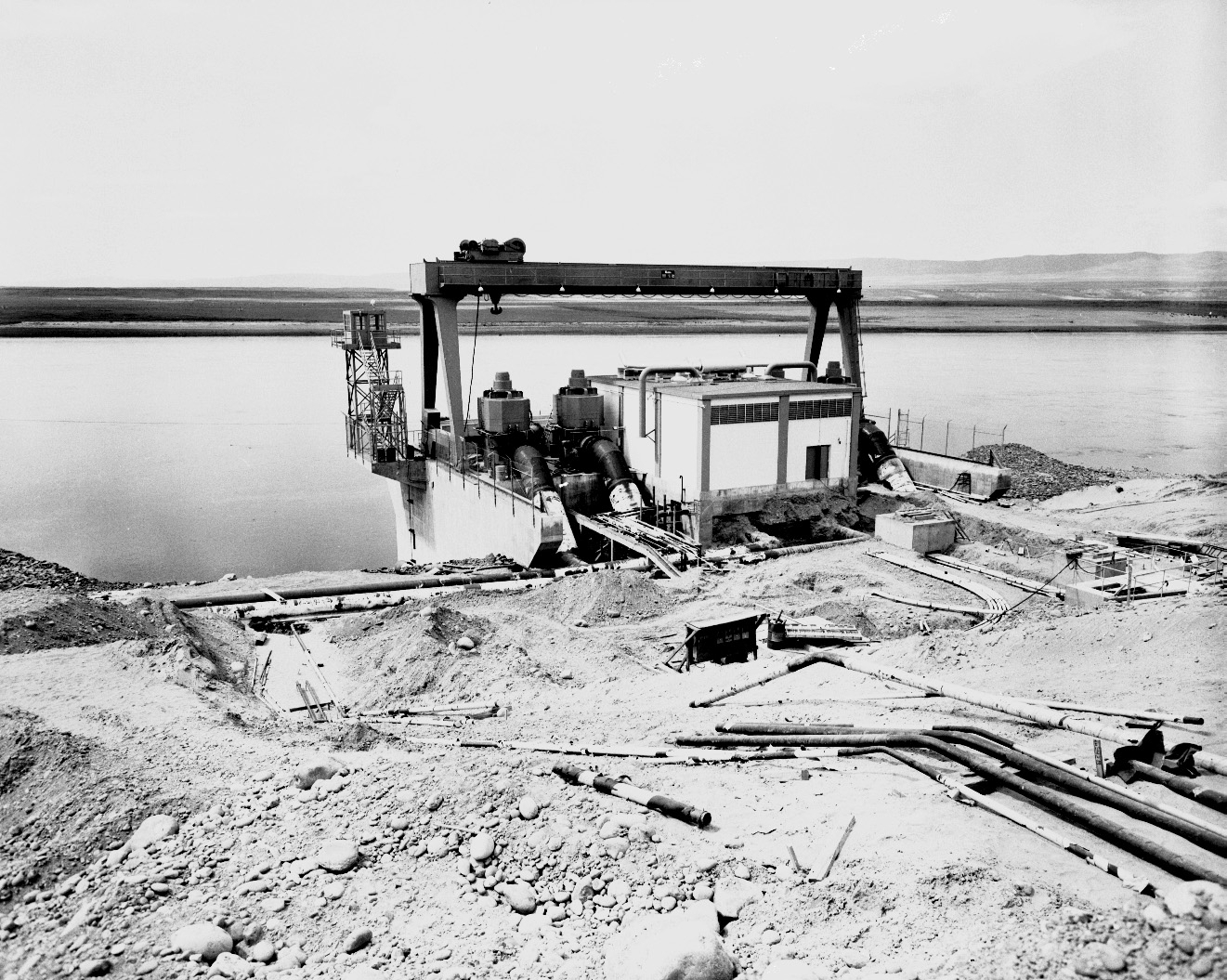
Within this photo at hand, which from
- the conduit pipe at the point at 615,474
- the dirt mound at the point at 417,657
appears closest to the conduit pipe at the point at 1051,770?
the dirt mound at the point at 417,657

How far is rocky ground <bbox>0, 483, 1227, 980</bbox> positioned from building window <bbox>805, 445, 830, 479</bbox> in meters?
14.6

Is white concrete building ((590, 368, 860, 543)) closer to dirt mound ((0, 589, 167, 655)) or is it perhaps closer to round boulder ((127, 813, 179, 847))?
dirt mound ((0, 589, 167, 655))

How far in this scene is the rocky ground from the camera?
235 inches

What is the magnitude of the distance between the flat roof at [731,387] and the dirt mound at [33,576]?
49.9ft

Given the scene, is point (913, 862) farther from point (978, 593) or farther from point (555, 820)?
point (978, 593)

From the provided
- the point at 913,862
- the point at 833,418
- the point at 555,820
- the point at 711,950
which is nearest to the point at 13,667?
the point at 555,820

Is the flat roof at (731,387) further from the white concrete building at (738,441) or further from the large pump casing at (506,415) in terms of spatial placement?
the large pump casing at (506,415)

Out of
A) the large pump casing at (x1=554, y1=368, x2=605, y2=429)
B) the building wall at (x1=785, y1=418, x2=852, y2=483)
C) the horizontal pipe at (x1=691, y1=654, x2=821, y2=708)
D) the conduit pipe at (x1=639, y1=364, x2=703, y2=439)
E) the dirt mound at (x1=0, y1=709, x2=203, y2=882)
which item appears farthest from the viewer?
the large pump casing at (x1=554, y1=368, x2=605, y2=429)

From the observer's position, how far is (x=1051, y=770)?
7.44 metres

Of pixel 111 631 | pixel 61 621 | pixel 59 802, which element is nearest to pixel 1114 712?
pixel 59 802

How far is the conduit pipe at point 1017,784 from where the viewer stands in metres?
6.08

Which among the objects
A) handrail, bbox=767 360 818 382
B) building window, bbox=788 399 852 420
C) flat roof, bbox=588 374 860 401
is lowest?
building window, bbox=788 399 852 420

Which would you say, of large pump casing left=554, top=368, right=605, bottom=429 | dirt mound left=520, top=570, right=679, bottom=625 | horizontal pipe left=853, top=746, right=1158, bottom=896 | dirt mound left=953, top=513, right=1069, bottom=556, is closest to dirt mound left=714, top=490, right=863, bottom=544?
dirt mound left=953, top=513, right=1069, bottom=556

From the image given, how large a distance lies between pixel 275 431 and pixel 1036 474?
5433 centimetres
